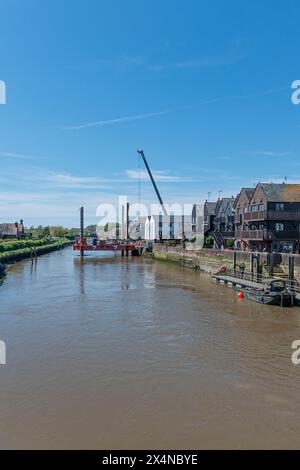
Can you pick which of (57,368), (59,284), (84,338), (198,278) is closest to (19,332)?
(84,338)

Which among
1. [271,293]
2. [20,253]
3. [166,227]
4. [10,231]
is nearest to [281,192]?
[271,293]

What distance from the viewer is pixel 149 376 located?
47.7 ft

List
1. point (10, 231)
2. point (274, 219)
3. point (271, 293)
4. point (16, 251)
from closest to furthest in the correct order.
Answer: point (271, 293) → point (274, 219) → point (16, 251) → point (10, 231)

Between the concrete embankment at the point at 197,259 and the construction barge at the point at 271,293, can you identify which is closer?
the construction barge at the point at 271,293

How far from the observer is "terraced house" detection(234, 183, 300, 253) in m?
44.5

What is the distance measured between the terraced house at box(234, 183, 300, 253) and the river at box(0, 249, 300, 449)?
61.3 feet

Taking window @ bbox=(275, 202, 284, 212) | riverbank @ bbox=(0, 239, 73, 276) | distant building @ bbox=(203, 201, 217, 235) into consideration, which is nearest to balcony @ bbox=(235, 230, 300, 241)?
window @ bbox=(275, 202, 284, 212)

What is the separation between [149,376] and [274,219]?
114 feet

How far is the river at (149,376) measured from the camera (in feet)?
34.7

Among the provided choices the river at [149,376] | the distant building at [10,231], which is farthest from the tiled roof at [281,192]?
the distant building at [10,231]

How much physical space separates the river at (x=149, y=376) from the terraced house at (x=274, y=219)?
18.7 m

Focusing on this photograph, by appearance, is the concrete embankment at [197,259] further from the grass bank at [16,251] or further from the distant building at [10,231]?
the distant building at [10,231]

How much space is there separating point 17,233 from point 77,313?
9171cm

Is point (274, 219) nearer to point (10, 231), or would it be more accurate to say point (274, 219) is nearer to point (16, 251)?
point (16, 251)
